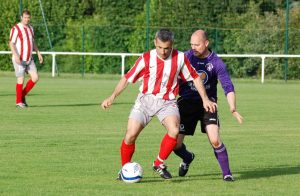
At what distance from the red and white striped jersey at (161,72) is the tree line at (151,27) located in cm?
2450

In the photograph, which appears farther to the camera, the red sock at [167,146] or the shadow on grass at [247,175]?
the shadow on grass at [247,175]

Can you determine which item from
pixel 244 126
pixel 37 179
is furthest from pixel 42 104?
pixel 37 179

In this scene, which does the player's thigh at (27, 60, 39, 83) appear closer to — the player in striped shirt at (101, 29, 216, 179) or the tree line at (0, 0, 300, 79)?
the player in striped shirt at (101, 29, 216, 179)

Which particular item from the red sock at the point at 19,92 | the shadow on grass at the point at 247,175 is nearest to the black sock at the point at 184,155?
the shadow on grass at the point at 247,175

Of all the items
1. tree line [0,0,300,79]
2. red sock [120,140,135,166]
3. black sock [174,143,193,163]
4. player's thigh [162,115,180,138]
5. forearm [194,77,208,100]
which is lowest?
tree line [0,0,300,79]

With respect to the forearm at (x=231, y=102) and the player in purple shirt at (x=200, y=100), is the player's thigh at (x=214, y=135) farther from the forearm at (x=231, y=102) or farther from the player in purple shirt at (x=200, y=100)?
the forearm at (x=231, y=102)

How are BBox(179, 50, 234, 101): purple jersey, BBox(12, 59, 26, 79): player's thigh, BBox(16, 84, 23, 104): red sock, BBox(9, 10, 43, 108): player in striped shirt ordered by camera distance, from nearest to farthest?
BBox(179, 50, 234, 101): purple jersey
BBox(16, 84, 23, 104): red sock
BBox(9, 10, 43, 108): player in striped shirt
BBox(12, 59, 26, 79): player's thigh

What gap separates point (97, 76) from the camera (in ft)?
121

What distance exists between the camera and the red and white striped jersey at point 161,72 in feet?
31.1

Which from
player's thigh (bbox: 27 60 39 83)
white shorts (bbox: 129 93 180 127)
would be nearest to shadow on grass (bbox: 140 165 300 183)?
white shorts (bbox: 129 93 180 127)

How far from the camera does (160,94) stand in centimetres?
958

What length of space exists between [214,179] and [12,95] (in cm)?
1430

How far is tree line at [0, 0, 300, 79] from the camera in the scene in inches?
1374

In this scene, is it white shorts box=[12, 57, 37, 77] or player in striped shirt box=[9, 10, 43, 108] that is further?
white shorts box=[12, 57, 37, 77]
